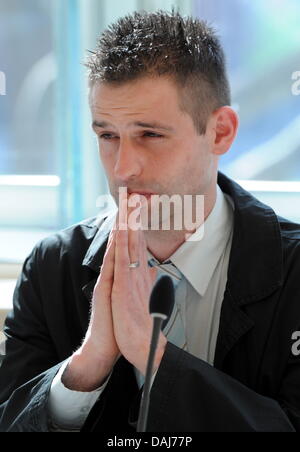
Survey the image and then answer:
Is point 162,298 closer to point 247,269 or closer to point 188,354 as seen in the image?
point 188,354

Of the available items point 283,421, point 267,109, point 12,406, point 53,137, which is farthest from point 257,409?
point 53,137

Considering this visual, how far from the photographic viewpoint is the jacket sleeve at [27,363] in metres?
1.02

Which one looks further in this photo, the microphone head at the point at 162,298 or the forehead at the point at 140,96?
the forehead at the point at 140,96

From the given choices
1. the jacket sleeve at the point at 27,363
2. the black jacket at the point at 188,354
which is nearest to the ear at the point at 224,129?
the black jacket at the point at 188,354

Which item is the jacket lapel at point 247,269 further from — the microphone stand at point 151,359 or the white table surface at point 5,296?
the white table surface at point 5,296

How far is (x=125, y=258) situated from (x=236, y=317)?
25 cm

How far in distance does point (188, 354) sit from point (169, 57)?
55cm

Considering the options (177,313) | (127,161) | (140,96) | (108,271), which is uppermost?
(140,96)

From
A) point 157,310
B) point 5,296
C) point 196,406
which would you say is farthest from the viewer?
point 5,296

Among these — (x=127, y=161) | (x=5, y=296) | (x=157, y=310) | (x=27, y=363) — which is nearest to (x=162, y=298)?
(x=157, y=310)

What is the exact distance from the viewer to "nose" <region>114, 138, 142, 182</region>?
109cm

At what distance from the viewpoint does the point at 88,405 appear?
1.05m

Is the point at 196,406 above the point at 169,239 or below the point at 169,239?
below

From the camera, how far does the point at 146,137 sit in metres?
1.12
